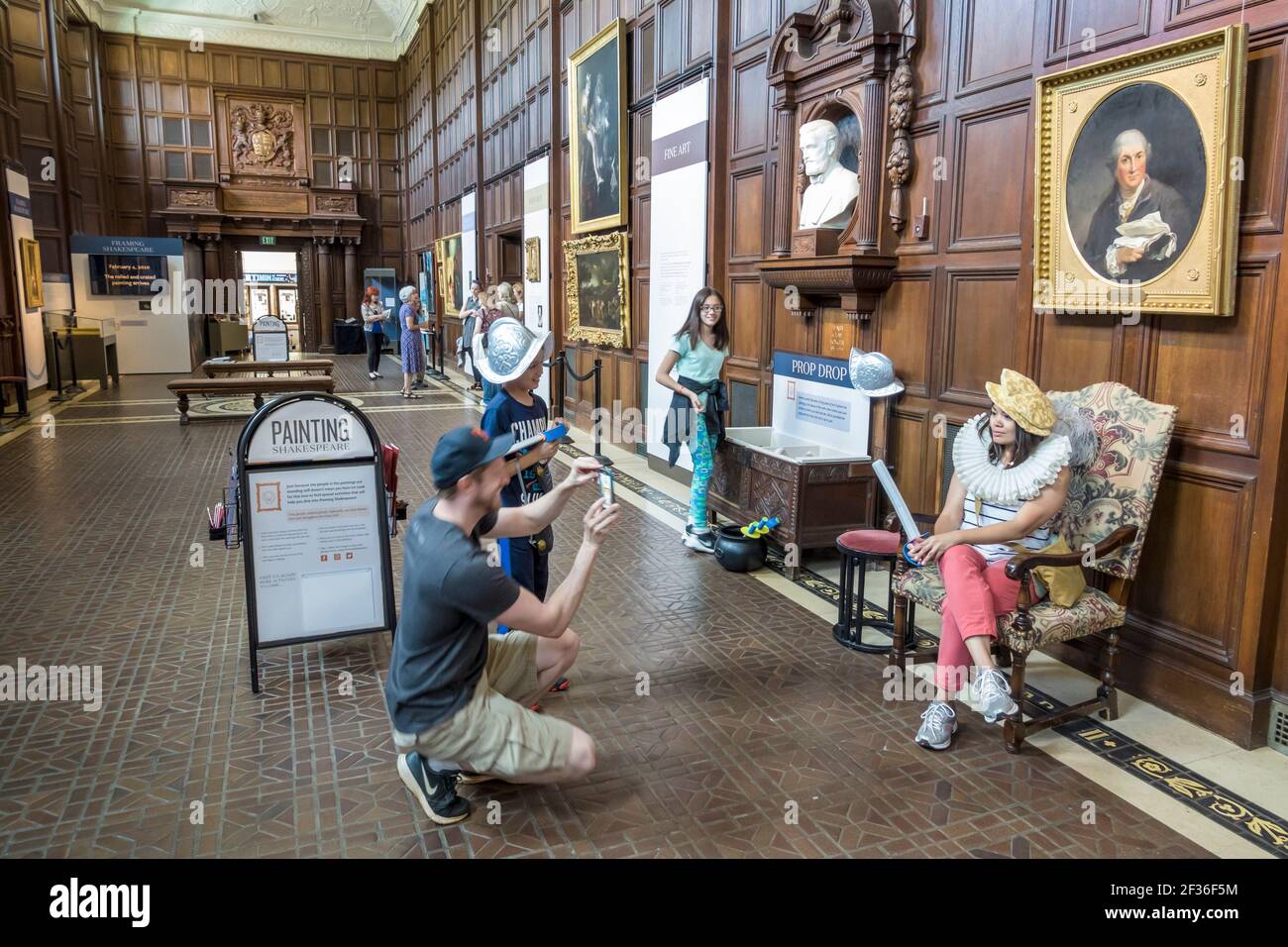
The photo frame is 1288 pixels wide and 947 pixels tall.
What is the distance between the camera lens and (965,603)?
3.39 meters

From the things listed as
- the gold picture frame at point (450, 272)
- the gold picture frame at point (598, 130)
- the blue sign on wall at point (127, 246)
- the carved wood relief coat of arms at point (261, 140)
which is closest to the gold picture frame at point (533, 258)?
the gold picture frame at point (598, 130)

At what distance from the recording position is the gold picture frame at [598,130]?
29.8 feet

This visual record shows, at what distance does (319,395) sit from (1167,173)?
3.61m

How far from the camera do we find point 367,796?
3.05 m

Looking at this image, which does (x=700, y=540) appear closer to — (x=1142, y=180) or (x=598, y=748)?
(x=598, y=748)

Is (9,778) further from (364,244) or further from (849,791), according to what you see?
(364,244)

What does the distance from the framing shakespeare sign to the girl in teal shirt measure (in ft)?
1.81

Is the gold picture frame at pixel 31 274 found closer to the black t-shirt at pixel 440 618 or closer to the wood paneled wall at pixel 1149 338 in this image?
the wood paneled wall at pixel 1149 338

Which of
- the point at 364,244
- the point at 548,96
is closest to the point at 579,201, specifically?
the point at 548,96

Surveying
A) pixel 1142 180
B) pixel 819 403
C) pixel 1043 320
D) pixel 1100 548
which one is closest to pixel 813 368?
pixel 819 403

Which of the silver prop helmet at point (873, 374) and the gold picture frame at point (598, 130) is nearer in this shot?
the silver prop helmet at point (873, 374)

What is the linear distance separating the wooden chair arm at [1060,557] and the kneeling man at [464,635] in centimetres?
155

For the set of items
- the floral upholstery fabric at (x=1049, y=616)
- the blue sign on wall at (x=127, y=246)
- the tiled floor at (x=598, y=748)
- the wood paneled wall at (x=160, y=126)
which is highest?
the wood paneled wall at (x=160, y=126)

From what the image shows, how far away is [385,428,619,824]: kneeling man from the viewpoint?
2.54 meters
